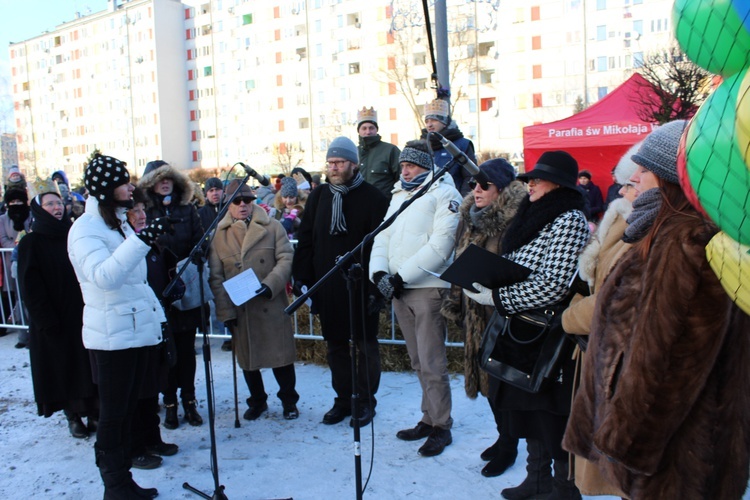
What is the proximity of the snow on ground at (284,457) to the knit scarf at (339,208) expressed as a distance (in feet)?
5.22

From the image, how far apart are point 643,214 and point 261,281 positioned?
3318 mm

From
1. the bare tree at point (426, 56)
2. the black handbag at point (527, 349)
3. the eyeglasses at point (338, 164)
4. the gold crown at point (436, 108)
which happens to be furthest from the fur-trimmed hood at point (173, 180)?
the bare tree at point (426, 56)

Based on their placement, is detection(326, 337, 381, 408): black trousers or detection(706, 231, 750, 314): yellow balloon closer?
detection(706, 231, 750, 314): yellow balloon

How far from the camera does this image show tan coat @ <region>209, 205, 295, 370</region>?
195 inches

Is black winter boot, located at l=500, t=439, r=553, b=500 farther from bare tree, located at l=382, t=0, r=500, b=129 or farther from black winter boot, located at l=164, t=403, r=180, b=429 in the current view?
bare tree, located at l=382, t=0, r=500, b=129

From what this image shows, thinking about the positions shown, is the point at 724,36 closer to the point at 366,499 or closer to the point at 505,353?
the point at 505,353

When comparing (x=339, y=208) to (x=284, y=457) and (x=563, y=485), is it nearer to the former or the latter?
(x=284, y=457)

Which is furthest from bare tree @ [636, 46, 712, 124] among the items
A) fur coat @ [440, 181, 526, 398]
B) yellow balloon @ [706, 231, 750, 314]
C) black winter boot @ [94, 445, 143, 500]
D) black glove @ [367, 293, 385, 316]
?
yellow balloon @ [706, 231, 750, 314]

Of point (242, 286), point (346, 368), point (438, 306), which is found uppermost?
point (242, 286)

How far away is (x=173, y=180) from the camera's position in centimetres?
516

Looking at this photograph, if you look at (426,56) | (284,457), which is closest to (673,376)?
(284,457)

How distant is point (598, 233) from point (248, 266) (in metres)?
2.95

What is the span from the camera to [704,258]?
6.38 ft

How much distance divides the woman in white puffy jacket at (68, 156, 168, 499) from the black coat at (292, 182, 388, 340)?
156 centimetres
